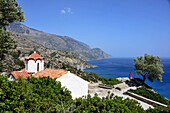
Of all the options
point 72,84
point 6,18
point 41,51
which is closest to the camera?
point 6,18

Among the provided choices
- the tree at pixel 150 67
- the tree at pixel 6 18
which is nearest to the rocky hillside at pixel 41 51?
the tree at pixel 150 67

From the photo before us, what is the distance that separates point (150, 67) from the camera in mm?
21766

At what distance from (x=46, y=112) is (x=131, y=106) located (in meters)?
4.01

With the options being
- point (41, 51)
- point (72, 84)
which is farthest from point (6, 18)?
point (41, 51)

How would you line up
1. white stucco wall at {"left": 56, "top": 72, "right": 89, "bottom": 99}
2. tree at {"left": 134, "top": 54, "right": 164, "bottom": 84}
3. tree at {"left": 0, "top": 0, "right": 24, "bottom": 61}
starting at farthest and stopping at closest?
tree at {"left": 134, "top": 54, "right": 164, "bottom": 84} < white stucco wall at {"left": 56, "top": 72, "right": 89, "bottom": 99} < tree at {"left": 0, "top": 0, "right": 24, "bottom": 61}

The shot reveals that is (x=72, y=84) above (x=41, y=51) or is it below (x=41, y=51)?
below

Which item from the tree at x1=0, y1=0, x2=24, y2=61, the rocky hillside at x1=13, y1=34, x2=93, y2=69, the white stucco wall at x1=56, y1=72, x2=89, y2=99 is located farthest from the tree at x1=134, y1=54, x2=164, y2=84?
the rocky hillside at x1=13, y1=34, x2=93, y2=69

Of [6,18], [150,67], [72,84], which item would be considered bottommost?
[72,84]

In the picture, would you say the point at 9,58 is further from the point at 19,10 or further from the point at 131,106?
the point at 131,106

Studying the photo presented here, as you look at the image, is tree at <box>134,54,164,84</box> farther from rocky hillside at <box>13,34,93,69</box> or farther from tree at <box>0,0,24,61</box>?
rocky hillside at <box>13,34,93,69</box>

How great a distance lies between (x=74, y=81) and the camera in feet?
38.7

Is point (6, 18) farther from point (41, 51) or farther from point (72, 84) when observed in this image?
point (41, 51)

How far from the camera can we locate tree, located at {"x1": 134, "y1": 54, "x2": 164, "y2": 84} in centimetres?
2139

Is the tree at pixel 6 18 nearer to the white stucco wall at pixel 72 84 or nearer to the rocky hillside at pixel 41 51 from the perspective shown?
the white stucco wall at pixel 72 84
